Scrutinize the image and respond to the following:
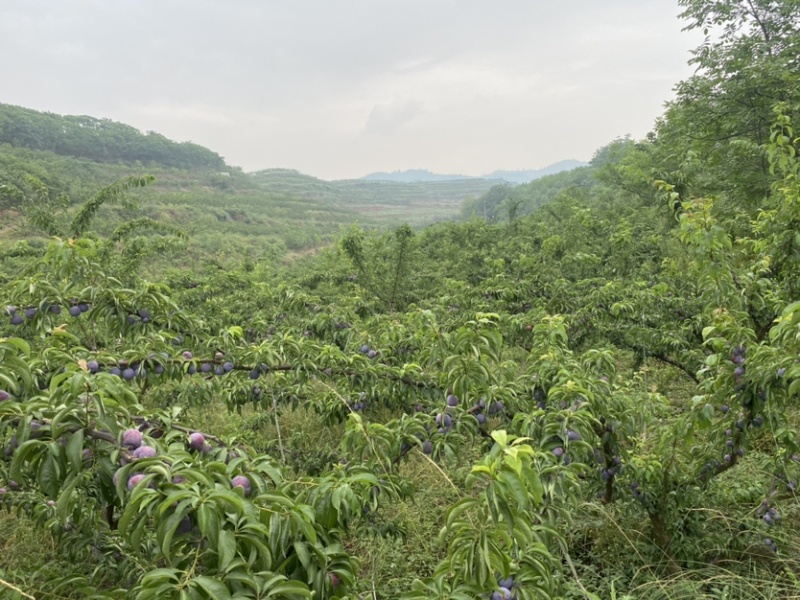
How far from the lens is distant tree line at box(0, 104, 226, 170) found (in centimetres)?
4406

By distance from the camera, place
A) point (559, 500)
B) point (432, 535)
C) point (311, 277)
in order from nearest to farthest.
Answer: point (559, 500)
point (432, 535)
point (311, 277)

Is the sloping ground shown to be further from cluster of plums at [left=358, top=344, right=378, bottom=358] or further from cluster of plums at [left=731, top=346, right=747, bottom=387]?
cluster of plums at [left=731, top=346, right=747, bottom=387]

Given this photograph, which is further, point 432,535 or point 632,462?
point 432,535

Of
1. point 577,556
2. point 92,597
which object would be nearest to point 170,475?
point 92,597

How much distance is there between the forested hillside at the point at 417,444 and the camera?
3.85ft

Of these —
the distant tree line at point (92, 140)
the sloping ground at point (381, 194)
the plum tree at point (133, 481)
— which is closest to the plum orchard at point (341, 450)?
the plum tree at point (133, 481)

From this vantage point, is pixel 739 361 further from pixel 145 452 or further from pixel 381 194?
pixel 381 194

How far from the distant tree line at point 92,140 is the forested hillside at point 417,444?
173 feet

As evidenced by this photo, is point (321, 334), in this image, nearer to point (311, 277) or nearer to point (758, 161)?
point (311, 277)

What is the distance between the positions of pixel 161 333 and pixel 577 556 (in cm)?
319

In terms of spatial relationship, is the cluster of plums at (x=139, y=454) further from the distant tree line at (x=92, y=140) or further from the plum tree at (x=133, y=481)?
the distant tree line at (x=92, y=140)

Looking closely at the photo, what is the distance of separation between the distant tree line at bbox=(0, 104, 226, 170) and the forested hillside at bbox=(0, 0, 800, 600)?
52.7 m

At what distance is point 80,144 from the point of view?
49.8 metres

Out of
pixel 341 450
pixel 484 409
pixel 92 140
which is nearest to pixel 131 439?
pixel 341 450
